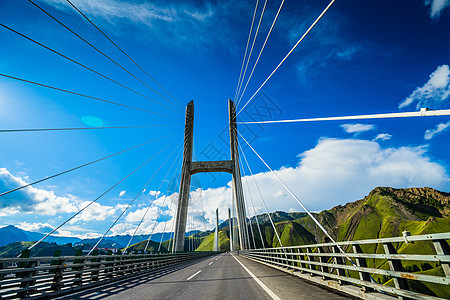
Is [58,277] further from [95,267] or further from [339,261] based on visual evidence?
[339,261]

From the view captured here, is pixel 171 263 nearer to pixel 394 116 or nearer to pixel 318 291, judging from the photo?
pixel 318 291

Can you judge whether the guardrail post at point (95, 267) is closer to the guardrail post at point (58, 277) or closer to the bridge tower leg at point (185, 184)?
the guardrail post at point (58, 277)

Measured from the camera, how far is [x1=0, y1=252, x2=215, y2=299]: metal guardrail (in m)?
4.82

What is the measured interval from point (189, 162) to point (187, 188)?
3.36 metres

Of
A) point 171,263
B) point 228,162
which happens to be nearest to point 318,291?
point 171,263

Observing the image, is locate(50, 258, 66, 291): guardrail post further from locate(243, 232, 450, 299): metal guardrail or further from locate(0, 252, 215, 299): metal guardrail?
locate(243, 232, 450, 299): metal guardrail

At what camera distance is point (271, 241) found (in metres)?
186

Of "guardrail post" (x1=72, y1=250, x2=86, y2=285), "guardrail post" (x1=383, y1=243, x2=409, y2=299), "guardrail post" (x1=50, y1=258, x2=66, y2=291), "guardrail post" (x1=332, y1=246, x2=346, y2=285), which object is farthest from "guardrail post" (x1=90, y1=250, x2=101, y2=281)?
"guardrail post" (x1=383, y1=243, x2=409, y2=299)

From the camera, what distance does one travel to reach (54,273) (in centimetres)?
577

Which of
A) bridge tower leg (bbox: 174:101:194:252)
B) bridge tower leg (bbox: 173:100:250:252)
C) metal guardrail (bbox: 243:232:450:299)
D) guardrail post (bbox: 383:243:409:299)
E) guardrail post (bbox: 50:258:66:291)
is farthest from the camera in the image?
bridge tower leg (bbox: 173:100:250:252)

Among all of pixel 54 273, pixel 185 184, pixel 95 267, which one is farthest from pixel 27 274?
pixel 185 184

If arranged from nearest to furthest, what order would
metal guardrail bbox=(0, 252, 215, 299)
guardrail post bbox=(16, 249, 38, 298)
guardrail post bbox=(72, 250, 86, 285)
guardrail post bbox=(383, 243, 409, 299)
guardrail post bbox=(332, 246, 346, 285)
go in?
guardrail post bbox=(383, 243, 409, 299)
metal guardrail bbox=(0, 252, 215, 299)
guardrail post bbox=(16, 249, 38, 298)
guardrail post bbox=(332, 246, 346, 285)
guardrail post bbox=(72, 250, 86, 285)

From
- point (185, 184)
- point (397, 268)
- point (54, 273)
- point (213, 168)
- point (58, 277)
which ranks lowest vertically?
point (58, 277)

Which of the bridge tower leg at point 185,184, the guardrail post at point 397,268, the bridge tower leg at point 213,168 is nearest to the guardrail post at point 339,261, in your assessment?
the guardrail post at point 397,268
